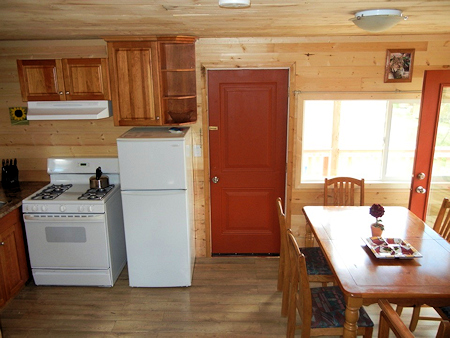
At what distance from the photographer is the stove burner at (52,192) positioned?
354 centimetres

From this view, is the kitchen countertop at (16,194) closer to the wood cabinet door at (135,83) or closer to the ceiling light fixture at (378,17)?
the wood cabinet door at (135,83)

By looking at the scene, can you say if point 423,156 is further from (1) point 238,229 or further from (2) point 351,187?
(1) point 238,229

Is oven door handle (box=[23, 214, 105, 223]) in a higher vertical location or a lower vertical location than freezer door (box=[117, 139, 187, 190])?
lower

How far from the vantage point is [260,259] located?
13.9ft

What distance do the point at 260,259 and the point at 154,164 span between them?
171 cm

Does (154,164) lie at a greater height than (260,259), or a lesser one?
greater

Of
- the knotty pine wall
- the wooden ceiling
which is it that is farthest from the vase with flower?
the wooden ceiling

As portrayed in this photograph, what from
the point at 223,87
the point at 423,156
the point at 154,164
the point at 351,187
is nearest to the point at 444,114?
the point at 423,156

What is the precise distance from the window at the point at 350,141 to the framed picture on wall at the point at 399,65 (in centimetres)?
58

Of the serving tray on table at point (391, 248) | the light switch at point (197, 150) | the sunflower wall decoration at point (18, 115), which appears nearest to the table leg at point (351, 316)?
the serving tray on table at point (391, 248)

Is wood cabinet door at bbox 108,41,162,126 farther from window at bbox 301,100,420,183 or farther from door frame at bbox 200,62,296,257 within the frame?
window at bbox 301,100,420,183

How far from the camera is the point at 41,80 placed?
3590mm

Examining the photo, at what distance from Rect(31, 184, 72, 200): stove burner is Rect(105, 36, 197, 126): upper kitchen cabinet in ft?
2.96

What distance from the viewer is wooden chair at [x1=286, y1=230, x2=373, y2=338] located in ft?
7.81
